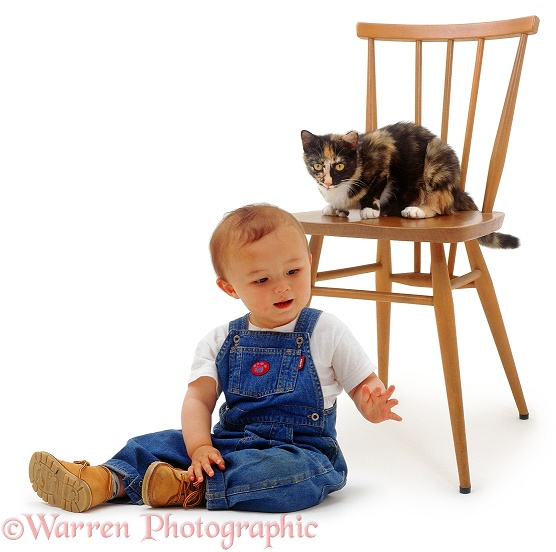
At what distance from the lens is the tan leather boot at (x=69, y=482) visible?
1639 millimetres

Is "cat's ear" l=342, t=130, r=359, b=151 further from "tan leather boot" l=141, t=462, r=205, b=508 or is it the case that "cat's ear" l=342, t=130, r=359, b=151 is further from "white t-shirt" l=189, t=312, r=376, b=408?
"tan leather boot" l=141, t=462, r=205, b=508

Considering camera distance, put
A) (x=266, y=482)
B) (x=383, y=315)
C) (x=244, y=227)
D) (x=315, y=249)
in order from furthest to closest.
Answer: (x=383, y=315), (x=315, y=249), (x=244, y=227), (x=266, y=482)

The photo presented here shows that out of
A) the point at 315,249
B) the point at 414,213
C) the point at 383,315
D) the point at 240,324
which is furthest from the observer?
the point at 383,315

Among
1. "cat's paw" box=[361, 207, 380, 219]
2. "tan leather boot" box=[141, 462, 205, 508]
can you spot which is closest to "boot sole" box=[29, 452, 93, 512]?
"tan leather boot" box=[141, 462, 205, 508]

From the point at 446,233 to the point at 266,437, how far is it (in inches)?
20.8

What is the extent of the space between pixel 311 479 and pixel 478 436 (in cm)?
62

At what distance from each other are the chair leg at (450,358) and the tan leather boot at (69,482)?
2.19 feet

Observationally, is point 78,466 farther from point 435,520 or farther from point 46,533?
point 435,520

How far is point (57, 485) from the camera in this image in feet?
5.45

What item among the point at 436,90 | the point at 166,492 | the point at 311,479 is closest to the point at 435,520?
the point at 311,479

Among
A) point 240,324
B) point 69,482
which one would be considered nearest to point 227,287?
point 240,324

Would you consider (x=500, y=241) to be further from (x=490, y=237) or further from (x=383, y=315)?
(x=383, y=315)

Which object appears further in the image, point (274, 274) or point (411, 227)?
point (411, 227)

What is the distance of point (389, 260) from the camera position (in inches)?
94.4
